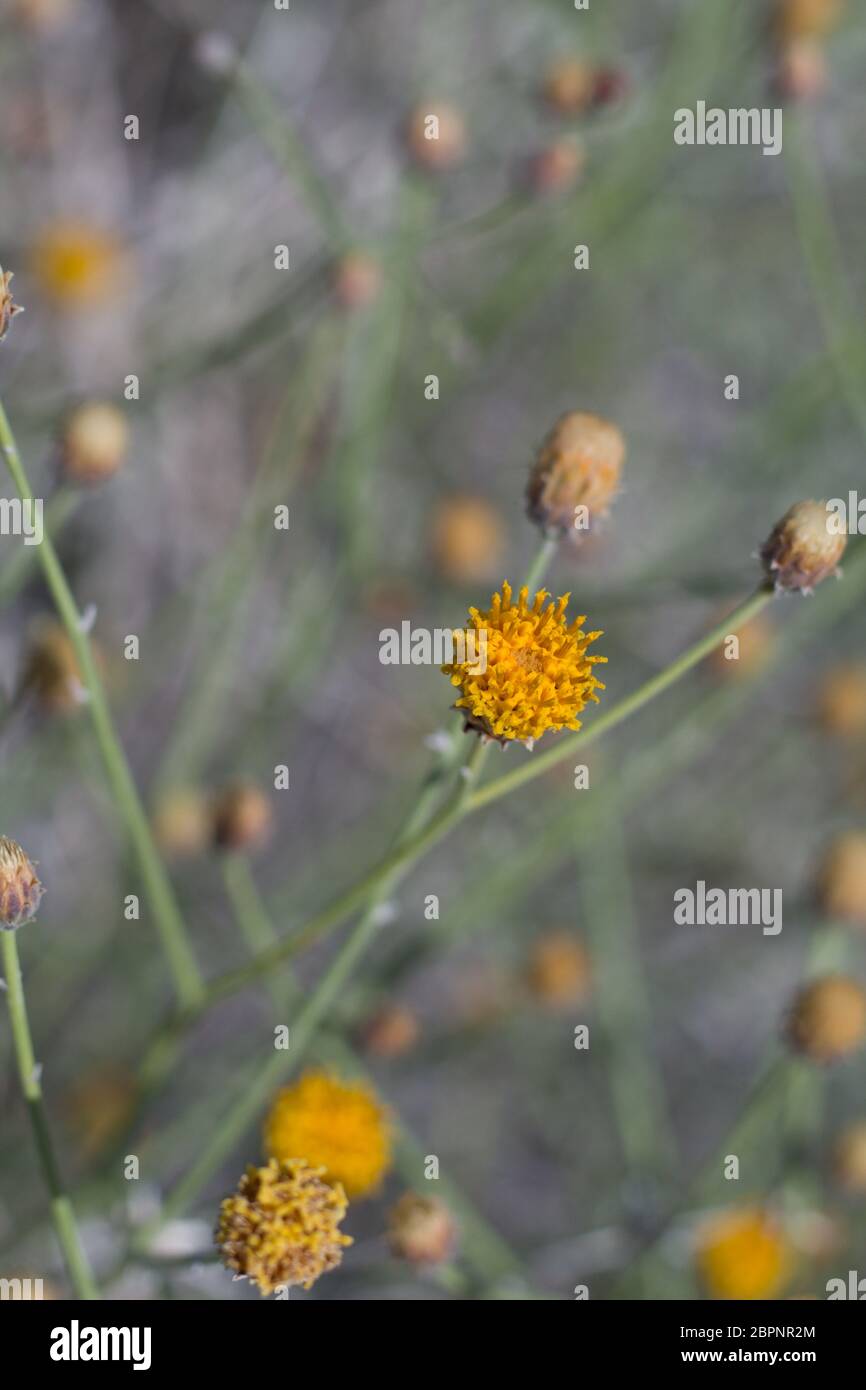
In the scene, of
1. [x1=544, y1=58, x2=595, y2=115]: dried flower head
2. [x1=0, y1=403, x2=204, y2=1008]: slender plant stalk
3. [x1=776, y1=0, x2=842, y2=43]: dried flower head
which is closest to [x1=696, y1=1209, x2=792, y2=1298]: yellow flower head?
[x1=0, y1=403, x2=204, y2=1008]: slender plant stalk

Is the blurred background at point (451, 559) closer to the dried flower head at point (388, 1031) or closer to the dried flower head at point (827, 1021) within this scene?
the dried flower head at point (388, 1031)

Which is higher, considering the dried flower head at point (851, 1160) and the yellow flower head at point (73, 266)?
the yellow flower head at point (73, 266)

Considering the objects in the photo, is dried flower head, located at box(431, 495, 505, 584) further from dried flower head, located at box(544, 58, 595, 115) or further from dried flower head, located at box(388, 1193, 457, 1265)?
dried flower head, located at box(388, 1193, 457, 1265)

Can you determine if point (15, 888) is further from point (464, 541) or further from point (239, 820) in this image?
point (464, 541)

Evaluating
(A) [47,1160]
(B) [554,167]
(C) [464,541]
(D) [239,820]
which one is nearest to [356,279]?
(B) [554,167]

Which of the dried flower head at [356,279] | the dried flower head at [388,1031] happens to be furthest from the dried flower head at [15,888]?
the dried flower head at [356,279]
